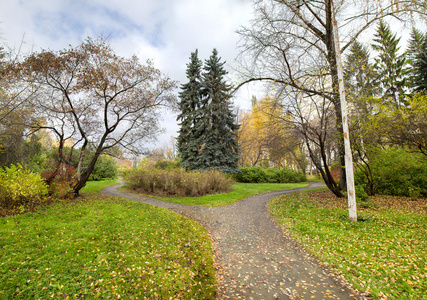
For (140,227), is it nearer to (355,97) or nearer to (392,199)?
(355,97)

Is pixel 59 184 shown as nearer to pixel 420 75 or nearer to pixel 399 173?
pixel 399 173

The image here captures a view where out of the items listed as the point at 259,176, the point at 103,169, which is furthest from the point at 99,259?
the point at 103,169

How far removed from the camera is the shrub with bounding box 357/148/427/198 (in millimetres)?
9492

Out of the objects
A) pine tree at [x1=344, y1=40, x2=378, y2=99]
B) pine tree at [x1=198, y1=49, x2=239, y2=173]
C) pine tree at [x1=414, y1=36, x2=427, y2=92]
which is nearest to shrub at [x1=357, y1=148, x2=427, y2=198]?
pine tree at [x1=344, y1=40, x2=378, y2=99]

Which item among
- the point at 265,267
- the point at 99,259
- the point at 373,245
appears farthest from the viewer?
the point at 373,245

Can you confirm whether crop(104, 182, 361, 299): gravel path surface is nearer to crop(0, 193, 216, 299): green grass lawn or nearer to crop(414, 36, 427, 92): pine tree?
crop(0, 193, 216, 299): green grass lawn

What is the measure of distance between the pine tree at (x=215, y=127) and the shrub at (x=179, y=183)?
5.10m

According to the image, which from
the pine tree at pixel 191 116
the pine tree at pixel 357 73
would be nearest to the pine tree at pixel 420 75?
the pine tree at pixel 357 73

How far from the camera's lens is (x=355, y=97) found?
8.74 m

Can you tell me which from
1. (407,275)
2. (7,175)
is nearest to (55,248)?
(7,175)

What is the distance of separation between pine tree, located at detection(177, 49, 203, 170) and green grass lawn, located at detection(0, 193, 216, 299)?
13913 mm

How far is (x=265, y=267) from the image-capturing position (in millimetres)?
4039

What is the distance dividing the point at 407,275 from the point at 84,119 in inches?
544

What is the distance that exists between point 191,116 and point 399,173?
16.5 meters
